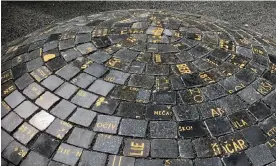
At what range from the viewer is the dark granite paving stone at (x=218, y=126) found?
2.75 m

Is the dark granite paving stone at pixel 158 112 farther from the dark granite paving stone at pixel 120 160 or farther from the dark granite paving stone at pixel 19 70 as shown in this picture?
the dark granite paving stone at pixel 19 70

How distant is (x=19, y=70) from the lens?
3.27m

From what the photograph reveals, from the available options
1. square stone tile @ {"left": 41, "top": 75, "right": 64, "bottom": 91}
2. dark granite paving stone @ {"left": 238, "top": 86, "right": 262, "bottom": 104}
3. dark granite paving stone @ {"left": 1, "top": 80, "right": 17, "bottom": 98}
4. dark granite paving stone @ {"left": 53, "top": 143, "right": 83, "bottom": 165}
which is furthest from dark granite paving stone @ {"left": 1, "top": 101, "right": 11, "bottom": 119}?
dark granite paving stone @ {"left": 238, "top": 86, "right": 262, "bottom": 104}

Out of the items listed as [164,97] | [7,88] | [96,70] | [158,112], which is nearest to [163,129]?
[158,112]

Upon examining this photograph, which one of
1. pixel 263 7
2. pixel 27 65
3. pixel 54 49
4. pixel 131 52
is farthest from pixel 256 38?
pixel 263 7

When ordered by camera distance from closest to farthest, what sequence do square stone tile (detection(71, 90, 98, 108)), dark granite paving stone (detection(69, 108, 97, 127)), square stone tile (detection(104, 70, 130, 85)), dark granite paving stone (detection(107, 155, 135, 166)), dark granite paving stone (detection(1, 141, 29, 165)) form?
dark granite paving stone (detection(107, 155, 135, 166)), dark granite paving stone (detection(1, 141, 29, 165)), dark granite paving stone (detection(69, 108, 97, 127)), square stone tile (detection(71, 90, 98, 108)), square stone tile (detection(104, 70, 130, 85))

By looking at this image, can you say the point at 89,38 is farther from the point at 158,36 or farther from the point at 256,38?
the point at 256,38

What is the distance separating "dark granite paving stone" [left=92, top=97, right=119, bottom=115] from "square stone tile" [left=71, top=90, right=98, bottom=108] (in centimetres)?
5

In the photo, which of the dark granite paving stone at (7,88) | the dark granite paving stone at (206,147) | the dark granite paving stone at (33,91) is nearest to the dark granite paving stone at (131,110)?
the dark granite paving stone at (206,147)

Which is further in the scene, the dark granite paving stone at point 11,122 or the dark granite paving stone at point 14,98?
the dark granite paving stone at point 14,98

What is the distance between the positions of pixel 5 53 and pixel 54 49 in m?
0.72

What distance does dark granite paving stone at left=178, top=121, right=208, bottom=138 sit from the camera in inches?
107

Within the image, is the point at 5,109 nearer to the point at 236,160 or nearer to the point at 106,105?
the point at 106,105

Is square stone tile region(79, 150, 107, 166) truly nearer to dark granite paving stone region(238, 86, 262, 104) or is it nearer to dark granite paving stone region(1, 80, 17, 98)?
dark granite paving stone region(1, 80, 17, 98)
